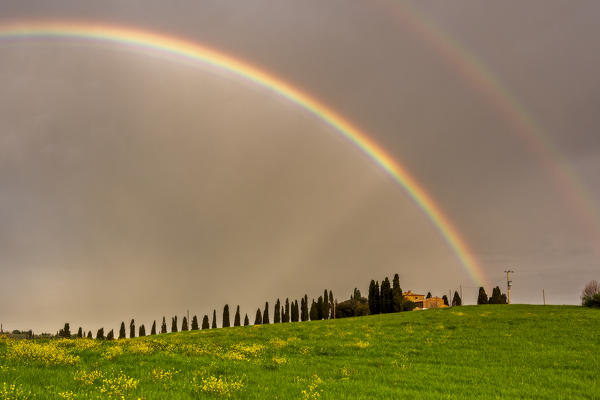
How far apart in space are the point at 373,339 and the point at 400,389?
2014cm

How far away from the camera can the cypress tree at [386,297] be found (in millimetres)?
123875

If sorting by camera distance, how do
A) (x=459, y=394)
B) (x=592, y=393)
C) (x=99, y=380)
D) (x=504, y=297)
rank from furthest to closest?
(x=504, y=297) → (x=592, y=393) → (x=459, y=394) → (x=99, y=380)

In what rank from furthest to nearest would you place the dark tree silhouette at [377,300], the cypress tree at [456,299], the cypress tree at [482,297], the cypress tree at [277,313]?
1. the cypress tree at [456,299]
2. the cypress tree at [277,313]
3. the cypress tree at [482,297]
4. the dark tree silhouette at [377,300]

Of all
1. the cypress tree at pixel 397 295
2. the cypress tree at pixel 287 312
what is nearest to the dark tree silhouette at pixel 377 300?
the cypress tree at pixel 397 295

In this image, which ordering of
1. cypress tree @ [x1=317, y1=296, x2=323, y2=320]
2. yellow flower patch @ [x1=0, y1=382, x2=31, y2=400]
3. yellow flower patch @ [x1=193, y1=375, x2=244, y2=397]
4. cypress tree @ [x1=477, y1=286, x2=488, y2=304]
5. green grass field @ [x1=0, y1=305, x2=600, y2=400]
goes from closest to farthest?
yellow flower patch @ [x1=0, y1=382, x2=31, y2=400] → yellow flower patch @ [x1=193, y1=375, x2=244, y2=397] → green grass field @ [x1=0, y1=305, x2=600, y2=400] → cypress tree @ [x1=477, y1=286, x2=488, y2=304] → cypress tree @ [x1=317, y1=296, x2=323, y2=320]

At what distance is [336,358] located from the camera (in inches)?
981

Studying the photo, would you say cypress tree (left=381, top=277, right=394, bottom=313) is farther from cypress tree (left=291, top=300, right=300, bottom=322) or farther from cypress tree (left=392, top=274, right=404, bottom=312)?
cypress tree (left=291, top=300, right=300, bottom=322)

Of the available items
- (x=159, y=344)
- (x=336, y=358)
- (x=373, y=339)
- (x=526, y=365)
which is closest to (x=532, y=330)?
(x=373, y=339)

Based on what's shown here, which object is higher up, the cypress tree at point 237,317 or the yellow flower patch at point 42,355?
the yellow flower patch at point 42,355

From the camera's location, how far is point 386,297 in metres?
126

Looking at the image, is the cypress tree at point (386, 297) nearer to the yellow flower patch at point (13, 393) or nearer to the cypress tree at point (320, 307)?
the cypress tree at point (320, 307)

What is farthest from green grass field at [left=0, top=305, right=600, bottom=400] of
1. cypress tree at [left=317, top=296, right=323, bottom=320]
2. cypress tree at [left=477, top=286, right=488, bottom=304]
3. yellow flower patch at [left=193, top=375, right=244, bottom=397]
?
cypress tree at [left=317, top=296, right=323, bottom=320]

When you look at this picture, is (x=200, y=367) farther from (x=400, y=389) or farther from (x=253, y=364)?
(x=400, y=389)

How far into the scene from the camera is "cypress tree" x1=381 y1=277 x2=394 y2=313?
4877 inches
